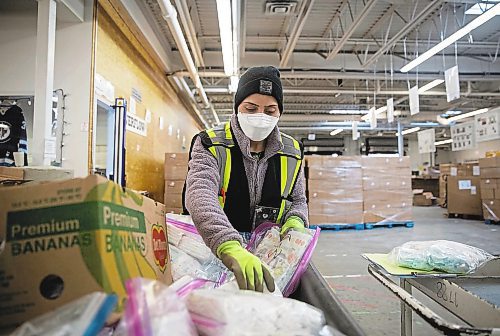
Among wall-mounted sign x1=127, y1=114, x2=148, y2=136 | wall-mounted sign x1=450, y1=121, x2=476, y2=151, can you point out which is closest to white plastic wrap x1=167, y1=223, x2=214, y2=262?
wall-mounted sign x1=127, y1=114, x2=148, y2=136

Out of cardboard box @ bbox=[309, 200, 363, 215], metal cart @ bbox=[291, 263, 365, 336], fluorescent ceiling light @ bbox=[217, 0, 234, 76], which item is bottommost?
cardboard box @ bbox=[309, 200, 363, 215]

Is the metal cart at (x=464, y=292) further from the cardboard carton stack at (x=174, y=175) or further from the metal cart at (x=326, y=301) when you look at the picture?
the cardboard carton stack at (x=174, y=175)

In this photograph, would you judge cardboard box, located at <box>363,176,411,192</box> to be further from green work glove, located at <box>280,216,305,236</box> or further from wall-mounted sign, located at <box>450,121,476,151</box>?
green work glove, located at <box>280,216,305,236</box>

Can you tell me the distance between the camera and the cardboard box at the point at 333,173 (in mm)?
6562

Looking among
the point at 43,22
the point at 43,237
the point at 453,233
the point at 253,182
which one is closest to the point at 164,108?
the point at 43,22

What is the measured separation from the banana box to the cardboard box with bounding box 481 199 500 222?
26.9 ft

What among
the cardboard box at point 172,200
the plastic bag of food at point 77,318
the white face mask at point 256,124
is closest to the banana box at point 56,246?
the plastic bag of food at point 77,318

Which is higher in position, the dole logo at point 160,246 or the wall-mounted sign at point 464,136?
the wall-mounted sign at point 464,136

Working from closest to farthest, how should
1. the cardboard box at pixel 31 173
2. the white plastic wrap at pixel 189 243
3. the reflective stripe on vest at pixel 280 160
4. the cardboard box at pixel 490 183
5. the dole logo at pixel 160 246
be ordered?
the dole logo at pixel 160 246, the white plastic wrap at pixel 189 243, the reflective stripe on vest at pixel 280 160, the cardboard box at pixel 31 173, the cardboard box at pixel 490 183

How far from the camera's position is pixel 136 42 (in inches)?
213

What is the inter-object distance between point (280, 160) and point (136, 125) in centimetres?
454

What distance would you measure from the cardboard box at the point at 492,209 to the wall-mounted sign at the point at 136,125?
6.75 meters

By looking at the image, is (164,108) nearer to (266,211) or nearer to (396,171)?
(396,171)

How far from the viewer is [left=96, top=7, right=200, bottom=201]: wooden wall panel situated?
435 centimetres
